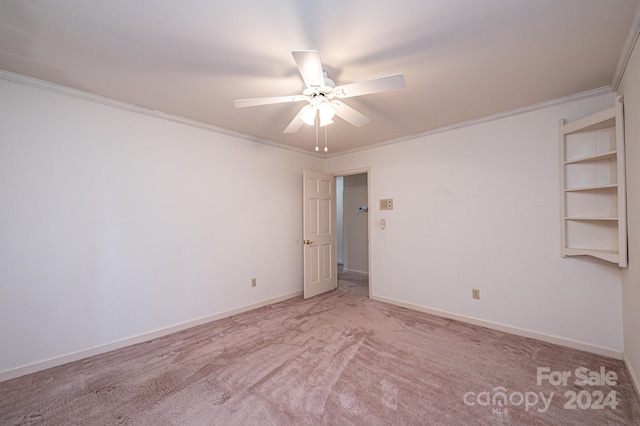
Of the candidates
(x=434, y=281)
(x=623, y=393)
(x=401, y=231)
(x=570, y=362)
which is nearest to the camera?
(x=623, y=393)

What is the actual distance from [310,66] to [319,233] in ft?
10.0

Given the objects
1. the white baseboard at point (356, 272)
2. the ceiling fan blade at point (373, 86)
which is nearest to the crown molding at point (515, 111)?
the ceiling fan blade at point (373, 86)

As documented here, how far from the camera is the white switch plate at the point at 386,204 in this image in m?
3.80

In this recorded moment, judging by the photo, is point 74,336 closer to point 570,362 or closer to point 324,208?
point 324,208

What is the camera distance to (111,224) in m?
2.48

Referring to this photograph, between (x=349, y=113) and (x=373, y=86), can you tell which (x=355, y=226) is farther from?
(x=373, y=86)

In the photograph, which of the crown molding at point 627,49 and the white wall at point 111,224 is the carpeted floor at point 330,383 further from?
the crown molding at point 627,49

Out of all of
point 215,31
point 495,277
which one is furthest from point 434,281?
point 215,31

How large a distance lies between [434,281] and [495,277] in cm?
69

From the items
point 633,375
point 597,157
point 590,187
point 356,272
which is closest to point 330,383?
point 633,375

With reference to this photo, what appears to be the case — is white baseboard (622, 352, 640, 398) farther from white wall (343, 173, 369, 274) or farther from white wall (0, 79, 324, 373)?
white wall (343, 173, 369, 274)

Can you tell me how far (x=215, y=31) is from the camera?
160 cm

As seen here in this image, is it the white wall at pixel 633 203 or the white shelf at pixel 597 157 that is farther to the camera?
the white shelf at pixel 597 157

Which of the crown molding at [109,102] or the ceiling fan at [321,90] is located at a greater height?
the crown molding at [109,102]
